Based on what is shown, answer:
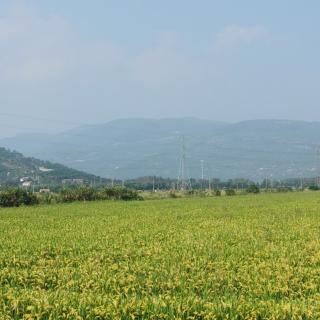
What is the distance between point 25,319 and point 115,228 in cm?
1546

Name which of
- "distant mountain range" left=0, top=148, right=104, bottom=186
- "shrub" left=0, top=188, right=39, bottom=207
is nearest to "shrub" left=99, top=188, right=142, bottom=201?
"shrub" left=0, top=188, right=39, bottom=207

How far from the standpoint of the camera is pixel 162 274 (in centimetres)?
1123

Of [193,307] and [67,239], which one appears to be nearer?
[193,307]

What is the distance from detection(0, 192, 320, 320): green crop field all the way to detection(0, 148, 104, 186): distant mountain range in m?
113

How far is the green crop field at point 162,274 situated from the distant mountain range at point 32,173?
4430 inches

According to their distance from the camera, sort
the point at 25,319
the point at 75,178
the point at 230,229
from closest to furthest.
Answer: the point at 25,319, the point at 230,229, the point at 75,178

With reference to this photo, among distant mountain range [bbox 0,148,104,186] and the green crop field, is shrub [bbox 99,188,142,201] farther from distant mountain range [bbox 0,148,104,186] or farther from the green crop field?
distant mountain range [bbox 0,148,104,186]

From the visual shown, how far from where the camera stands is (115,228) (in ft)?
75.0

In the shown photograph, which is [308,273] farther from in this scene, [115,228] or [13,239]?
[115,228]

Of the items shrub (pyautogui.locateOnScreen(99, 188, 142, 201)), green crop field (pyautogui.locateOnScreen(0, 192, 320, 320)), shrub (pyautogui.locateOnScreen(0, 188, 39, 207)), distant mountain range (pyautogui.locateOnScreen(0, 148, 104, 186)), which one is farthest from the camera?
A: distant mountain range (pyautogui.locateOnScreen(0, 148, 104, 186))

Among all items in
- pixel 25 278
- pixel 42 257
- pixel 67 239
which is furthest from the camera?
pixel 67 239

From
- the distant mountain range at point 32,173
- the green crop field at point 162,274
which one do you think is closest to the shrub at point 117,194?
the green crop field at point 162,274

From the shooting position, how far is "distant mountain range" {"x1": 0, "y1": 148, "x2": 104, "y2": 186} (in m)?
135

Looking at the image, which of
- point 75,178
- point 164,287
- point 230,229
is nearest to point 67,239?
point 230,229
